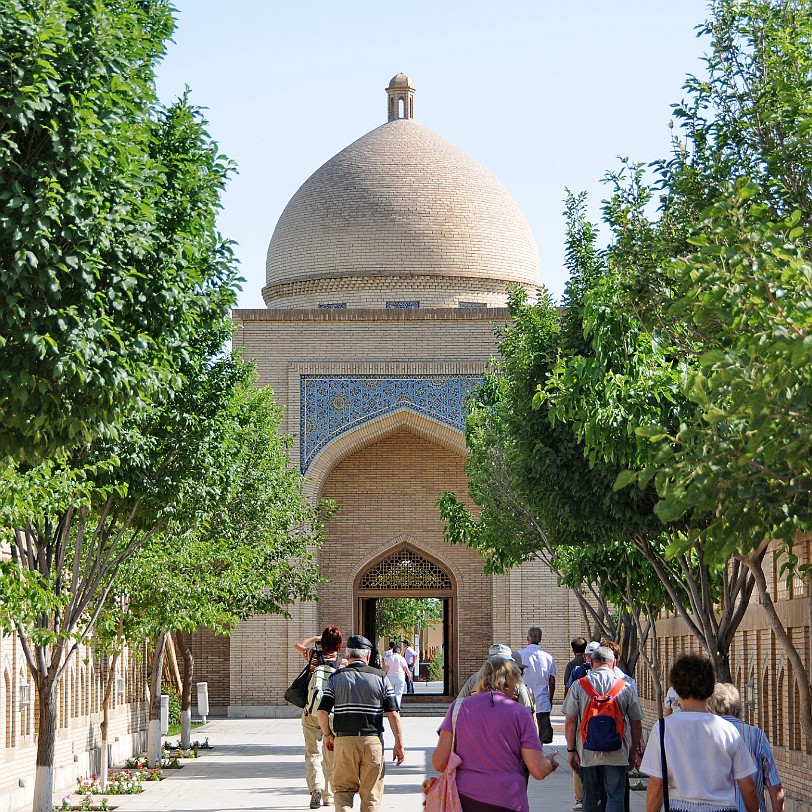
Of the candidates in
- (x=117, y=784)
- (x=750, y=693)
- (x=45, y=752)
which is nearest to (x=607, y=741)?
(x=45, y=752)

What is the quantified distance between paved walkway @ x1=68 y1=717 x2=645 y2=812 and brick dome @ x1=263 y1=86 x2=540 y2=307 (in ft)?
32.7

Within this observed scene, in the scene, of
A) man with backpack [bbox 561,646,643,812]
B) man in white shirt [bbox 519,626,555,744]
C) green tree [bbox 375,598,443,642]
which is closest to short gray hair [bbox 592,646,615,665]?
man with backpack [bbox 561,646,643,812]

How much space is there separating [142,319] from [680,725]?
3.85 m

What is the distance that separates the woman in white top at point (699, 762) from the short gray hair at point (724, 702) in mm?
623

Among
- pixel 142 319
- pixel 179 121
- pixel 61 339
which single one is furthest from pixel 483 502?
pixel 61 339

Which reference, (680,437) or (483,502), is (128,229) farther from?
(483,502)

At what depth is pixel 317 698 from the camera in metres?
10.5

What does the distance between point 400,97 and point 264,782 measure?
2065 cm

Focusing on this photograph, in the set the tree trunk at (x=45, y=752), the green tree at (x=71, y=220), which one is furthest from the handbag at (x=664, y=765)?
the tree trunk at (x=45, y=752)

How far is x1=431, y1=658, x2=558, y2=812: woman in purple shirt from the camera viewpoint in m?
5.88

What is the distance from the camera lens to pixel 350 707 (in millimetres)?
8828

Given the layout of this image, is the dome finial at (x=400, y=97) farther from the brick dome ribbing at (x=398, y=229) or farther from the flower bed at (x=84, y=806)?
the flower bed at (x=84, y=806)

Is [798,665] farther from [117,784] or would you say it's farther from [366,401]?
[366,401]

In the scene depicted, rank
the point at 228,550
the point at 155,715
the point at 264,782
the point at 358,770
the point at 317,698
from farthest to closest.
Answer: the point at 228,550
the point at 155,715
the point at 264,782
the point at 317,698
the point at 358,770
